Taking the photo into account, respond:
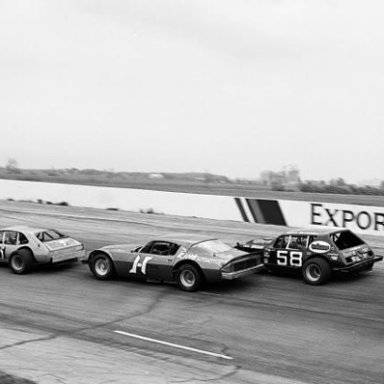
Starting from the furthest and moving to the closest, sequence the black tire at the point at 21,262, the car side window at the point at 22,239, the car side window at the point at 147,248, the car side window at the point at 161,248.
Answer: the car side window at the point at 22,239 < the black tire at the point at 21,262 < the car side window at the point at 147,248 < the car side window at the point at 161,248

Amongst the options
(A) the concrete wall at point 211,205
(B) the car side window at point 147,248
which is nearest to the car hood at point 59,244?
(B) the car side window at point 147,248

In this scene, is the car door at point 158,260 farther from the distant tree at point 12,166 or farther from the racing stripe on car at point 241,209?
the distant tree at point 12,166

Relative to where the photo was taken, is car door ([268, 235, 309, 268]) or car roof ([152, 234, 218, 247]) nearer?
car roof ([152, 234, 218, 247])

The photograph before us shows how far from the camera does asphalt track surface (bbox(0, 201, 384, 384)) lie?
24.4 ft

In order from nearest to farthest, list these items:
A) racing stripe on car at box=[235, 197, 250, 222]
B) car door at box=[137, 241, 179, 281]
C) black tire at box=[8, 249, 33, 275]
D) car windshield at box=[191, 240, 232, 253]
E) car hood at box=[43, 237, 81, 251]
Answer: car windshield at box=[191, 240, 232, 253]
car door at box=[137, 241, 179, 281]
black tire at box=[8, 249, 33, 275]
car hood at box=[43, 237, 81, 251]
racing stripe on car at box=[235, 197, 250, 222]

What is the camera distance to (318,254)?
12711 millimetres

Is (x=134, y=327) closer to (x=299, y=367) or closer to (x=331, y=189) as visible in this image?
(x=299, y=367)

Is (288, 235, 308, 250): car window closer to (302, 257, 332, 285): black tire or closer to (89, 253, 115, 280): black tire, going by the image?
(302, 257, 332, 285): black tire

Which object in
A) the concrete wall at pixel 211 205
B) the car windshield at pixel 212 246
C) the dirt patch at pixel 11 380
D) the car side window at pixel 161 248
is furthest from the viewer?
the concrete wall at pixel 211 205

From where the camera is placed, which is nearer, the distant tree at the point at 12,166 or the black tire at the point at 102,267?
the black tire at the point at 102,267

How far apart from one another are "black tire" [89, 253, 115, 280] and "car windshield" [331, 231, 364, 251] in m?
5.03

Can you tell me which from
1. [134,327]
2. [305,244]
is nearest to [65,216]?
[305,244]

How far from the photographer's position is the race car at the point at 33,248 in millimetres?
14375

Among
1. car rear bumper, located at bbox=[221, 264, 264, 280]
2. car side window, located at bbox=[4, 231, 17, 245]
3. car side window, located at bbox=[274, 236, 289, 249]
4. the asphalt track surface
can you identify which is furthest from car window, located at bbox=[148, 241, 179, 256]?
car side window, located at bbox=[4, 231, 17, 245]
